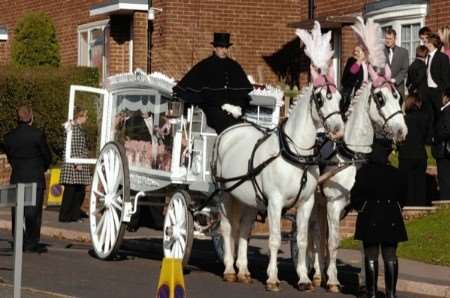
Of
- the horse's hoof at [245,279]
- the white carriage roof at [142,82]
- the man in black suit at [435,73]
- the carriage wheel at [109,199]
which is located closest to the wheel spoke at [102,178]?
the carriage wheel at [109,199]

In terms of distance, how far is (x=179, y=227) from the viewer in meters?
16.1

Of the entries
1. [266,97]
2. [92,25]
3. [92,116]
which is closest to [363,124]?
[266,97]

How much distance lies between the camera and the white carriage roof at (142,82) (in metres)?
17.2

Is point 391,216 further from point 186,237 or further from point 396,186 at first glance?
point 186,237

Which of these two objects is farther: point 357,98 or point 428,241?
point 428,241

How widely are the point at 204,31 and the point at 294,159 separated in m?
15.4

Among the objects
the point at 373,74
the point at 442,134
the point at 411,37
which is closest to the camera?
the point at 373,74

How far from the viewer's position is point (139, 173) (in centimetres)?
1780

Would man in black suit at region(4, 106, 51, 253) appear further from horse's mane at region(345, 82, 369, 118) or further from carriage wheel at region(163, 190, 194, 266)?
horse's mane at region(345, 82, 369, 118)

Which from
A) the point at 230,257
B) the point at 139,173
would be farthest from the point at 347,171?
the point at 139,173

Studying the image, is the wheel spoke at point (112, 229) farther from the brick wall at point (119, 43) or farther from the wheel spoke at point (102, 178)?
the brick wall at point (119, 43)

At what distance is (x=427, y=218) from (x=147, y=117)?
4.34 m

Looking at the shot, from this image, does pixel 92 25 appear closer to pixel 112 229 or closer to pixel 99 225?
pixel 99 225

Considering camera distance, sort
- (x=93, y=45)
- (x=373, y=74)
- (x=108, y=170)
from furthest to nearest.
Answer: (x=93, y=45) → (x=108, y=170) → (x=373, y=74)
